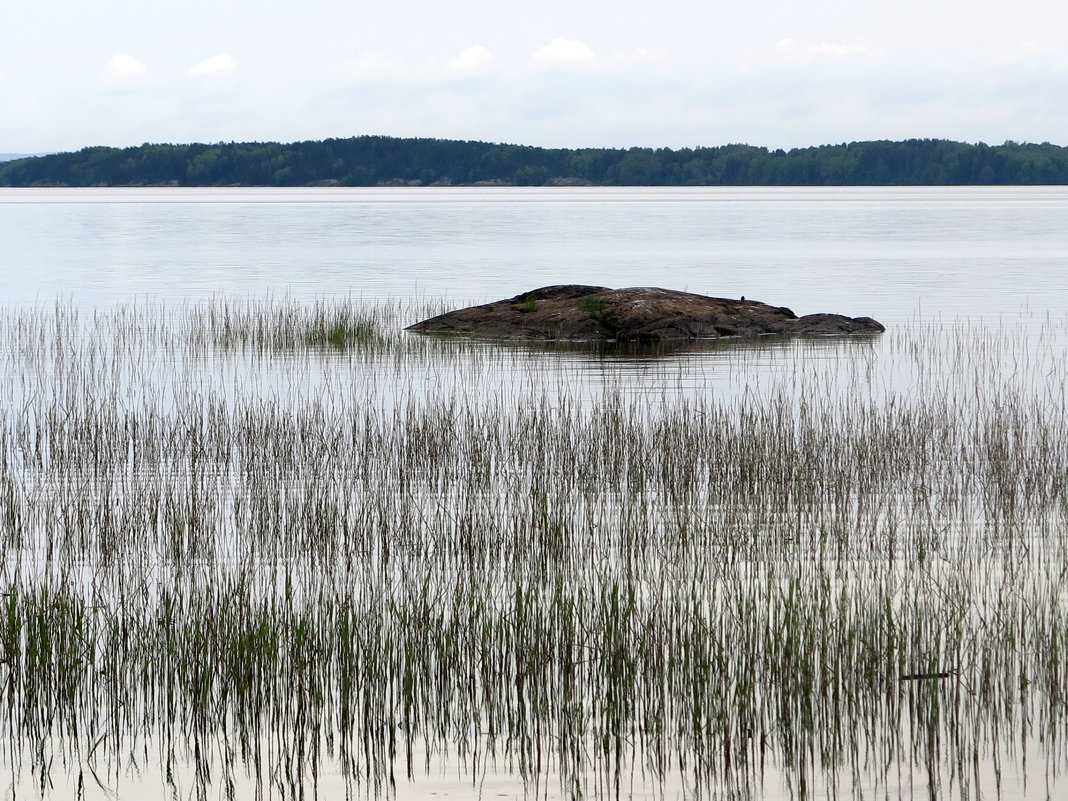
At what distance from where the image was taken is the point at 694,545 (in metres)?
8.55

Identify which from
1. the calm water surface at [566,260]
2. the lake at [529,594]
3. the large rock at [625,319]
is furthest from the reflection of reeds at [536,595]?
the calm water surface at [566,260]

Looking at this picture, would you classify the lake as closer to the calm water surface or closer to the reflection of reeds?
the reflection of reeds

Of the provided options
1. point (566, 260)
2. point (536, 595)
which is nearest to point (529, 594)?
point (536, 595)

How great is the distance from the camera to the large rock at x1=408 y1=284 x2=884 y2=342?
77.6 ft

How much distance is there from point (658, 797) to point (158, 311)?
25860 mm

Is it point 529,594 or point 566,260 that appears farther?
point 566,260

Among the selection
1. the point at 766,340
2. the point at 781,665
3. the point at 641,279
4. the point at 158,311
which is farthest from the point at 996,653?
the point at 641,279

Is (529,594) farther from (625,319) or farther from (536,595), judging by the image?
(625,319)

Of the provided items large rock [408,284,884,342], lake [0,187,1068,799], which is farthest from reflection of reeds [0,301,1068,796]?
large rock [408,284,884,342]

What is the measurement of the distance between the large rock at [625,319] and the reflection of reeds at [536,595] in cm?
898

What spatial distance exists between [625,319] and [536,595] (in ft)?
57.0

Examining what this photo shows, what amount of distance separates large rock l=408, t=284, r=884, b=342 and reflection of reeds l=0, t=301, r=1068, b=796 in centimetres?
898

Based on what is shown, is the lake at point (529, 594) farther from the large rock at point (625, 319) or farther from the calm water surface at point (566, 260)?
the calm water surface at point (566, 260)

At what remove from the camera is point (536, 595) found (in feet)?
21.5
